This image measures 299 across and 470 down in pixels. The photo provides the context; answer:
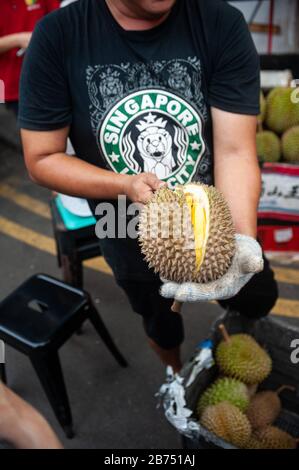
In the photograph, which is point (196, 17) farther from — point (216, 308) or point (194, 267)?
point (216, 308)

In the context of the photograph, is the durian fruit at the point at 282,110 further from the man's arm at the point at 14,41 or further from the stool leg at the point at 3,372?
the stool leg at the point at 3,372

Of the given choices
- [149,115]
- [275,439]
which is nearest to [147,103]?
[149,115]

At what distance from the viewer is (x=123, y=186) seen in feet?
5.32

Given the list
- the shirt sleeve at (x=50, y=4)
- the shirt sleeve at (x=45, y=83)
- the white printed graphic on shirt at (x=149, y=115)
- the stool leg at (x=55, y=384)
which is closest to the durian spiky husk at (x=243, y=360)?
the stool leg at (x=55, y=384)

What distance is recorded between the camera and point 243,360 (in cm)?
218

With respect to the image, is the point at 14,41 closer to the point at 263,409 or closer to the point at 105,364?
the point at 105,364

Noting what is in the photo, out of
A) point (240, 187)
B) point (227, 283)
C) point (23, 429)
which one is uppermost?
point (240, 187)

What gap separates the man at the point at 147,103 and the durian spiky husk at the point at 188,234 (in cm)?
5

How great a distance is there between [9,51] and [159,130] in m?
1.92

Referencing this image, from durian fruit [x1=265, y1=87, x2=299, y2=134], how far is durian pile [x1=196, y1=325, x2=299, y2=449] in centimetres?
175

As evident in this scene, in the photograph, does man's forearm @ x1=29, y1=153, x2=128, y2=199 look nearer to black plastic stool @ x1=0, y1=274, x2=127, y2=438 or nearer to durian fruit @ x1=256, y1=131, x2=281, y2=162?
black plastic stool @ x1=0, y1=274, x2=127, y2=438

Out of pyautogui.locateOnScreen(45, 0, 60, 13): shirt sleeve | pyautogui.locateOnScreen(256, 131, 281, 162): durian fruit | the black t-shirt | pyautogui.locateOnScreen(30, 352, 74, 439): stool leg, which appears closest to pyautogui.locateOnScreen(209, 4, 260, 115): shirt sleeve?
the black t-shirt

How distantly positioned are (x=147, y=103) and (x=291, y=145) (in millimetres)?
1852

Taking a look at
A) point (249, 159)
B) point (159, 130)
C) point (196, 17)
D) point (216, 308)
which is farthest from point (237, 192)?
point (216, 308)
